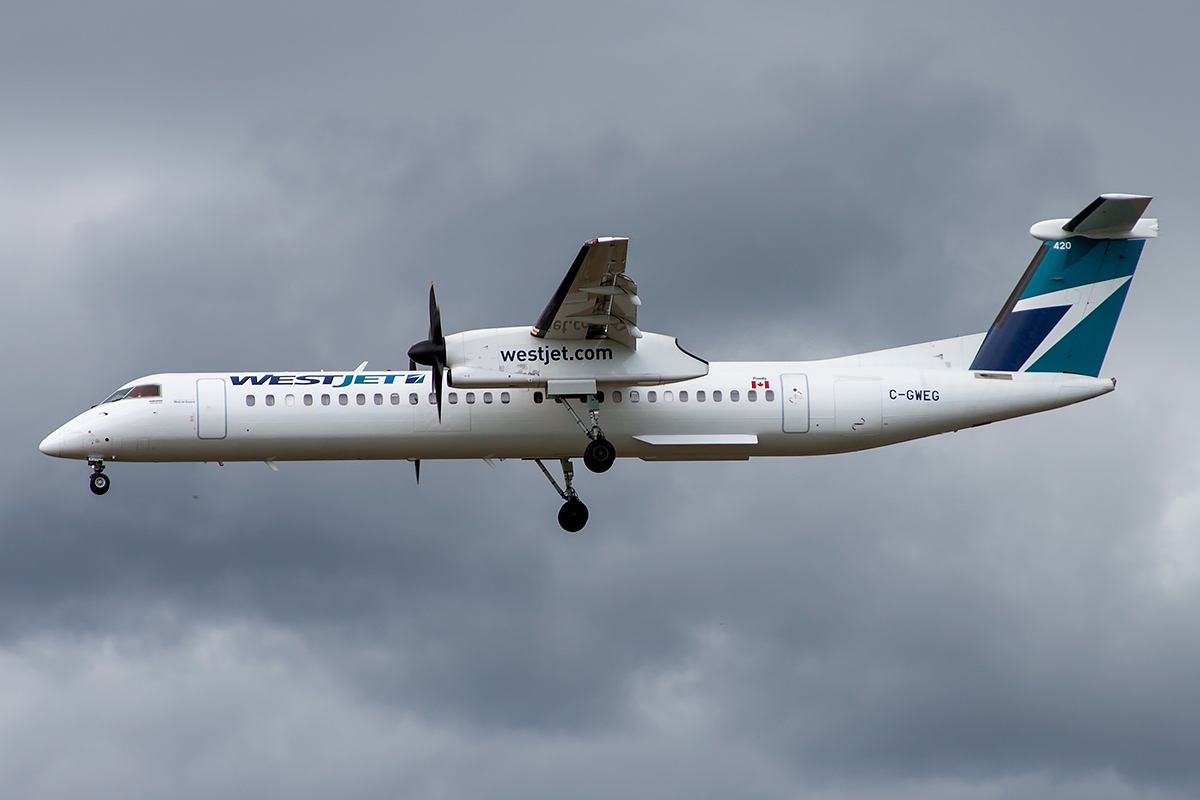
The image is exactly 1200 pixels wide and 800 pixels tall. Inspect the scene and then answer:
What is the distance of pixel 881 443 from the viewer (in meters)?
30.0

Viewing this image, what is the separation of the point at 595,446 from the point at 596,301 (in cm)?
329

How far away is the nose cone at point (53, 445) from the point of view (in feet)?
94.6

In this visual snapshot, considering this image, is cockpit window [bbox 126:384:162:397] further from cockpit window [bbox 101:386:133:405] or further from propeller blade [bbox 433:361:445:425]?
propeller blade [bbox 433:361:445:425]

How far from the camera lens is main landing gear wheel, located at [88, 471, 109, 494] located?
28.9 metres

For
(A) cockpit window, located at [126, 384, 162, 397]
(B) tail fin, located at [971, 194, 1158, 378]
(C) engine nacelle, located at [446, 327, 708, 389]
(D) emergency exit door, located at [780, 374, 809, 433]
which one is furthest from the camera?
(B) tail fin, located at [971, 194, 1158, 378]

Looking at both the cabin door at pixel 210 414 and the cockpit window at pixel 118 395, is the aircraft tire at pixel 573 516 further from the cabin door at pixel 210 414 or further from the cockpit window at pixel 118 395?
the cockpit window at pixel 118 395

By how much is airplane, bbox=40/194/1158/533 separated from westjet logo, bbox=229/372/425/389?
4 centimetres

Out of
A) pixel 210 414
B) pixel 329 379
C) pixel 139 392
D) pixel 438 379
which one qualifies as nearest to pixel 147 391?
pixel 139 392

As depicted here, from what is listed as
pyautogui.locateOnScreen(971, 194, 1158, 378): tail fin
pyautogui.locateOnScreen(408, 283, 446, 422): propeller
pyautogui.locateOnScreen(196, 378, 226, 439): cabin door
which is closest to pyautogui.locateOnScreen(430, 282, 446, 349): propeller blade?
pyautogui.locateOnScreen(408, 283, 446, 422): propeller

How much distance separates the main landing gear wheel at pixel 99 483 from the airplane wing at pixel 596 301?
9376 mm

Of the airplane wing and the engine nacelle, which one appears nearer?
the airplane wing

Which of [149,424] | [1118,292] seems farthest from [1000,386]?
[149,424]

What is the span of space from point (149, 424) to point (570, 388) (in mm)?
8559

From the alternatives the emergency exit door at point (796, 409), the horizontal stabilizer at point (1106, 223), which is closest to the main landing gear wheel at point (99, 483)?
the emergency exit door at point (796, 409)
